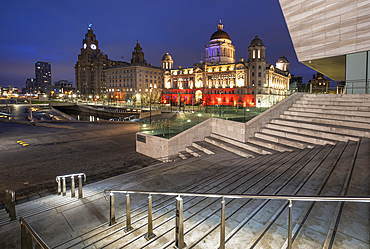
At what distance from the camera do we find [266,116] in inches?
610

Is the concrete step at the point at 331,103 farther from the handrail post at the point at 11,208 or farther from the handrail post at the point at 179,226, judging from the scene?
the handrail post at the point at 11,208

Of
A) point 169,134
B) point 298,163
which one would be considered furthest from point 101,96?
point 298,163

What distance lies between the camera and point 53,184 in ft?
33.0

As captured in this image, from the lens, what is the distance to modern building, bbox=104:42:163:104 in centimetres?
10680

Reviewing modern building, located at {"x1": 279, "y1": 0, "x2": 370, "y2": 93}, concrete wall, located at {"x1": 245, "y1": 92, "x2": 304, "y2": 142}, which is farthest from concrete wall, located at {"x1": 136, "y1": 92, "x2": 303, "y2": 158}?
modern building, located at {"x1": 279, "y1": 0, "x2": 370, "y2": 93}

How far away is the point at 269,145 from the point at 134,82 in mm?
102235

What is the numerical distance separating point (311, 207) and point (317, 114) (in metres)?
12.0

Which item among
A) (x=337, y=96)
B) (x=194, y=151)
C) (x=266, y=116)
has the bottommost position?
(x=194, y=151)

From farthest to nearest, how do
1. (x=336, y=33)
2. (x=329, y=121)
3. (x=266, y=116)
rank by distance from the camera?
(x=336, y=33), (x=266, y=116), (x=329, y=121)

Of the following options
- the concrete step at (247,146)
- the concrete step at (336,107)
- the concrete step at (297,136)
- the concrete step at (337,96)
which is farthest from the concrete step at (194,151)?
the concrete step at (337,96)

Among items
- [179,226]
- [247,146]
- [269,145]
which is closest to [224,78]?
[247,146]

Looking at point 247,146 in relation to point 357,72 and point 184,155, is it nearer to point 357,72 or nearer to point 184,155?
point 184,155

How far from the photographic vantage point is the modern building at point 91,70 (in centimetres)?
13650

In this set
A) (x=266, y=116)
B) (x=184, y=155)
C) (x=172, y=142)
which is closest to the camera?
(x=184, y=155)
